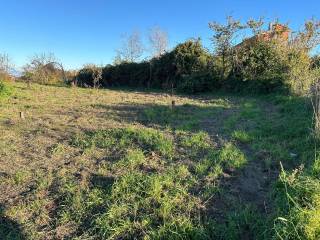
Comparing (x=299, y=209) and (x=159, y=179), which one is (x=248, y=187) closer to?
(x=159, y=179)

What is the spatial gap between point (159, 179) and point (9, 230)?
1733 mm

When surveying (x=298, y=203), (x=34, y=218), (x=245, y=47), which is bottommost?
(x=34, y=218)

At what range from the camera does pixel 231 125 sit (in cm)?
786

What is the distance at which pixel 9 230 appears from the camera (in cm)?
375

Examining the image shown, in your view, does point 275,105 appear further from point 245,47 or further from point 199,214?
point 199,214

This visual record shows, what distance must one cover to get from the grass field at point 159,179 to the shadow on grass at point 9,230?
0.04ft

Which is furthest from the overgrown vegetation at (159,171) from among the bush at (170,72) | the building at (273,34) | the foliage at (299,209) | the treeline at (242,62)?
the building at (273,34)

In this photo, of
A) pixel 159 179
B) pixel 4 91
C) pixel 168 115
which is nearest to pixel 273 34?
pixel 168 115

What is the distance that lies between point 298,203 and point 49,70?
75.6 ft

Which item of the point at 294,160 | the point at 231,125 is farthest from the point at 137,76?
the point at 294,160

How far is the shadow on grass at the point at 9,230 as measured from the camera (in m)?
3.62

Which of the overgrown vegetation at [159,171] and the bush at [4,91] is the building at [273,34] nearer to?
the overgrown vegetation at [159,171]

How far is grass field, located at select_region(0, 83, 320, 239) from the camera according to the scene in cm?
357

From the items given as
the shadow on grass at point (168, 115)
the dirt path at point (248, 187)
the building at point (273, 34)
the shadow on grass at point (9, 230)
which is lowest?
the shadow on grass at point (9, 230)
